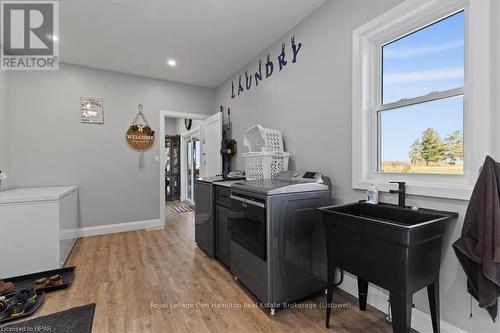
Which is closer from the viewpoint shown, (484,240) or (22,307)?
(484,240)

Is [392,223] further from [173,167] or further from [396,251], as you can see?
[173,167]

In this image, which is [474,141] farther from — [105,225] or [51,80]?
[51,80]

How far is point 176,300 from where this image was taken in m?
2.04

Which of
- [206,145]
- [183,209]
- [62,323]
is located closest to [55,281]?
[62,323]

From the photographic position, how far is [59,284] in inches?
86.7

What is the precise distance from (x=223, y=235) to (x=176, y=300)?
32.4 inches

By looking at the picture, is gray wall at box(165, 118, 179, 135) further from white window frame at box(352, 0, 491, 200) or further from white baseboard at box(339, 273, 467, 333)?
white baseboard at box(339, 273, 467, 333)

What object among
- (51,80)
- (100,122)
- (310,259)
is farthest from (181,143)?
(310,259)

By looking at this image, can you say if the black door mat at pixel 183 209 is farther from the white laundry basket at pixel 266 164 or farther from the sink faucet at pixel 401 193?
the sink faucet at pixel 401 193

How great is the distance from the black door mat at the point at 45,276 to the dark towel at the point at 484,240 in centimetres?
310

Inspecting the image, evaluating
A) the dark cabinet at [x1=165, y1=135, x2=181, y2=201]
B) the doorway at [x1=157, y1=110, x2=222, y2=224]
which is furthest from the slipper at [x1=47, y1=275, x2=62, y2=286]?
the dark cabinet at [x1=165, y1=135, x2=181, y2=201]

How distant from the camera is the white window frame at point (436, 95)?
1.33 meters

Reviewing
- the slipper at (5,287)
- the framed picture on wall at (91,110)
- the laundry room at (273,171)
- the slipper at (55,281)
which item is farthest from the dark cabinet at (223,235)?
the framed picture on wall at (91,110)

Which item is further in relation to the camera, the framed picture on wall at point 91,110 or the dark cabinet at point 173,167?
the dark cabinet at point 173,167
